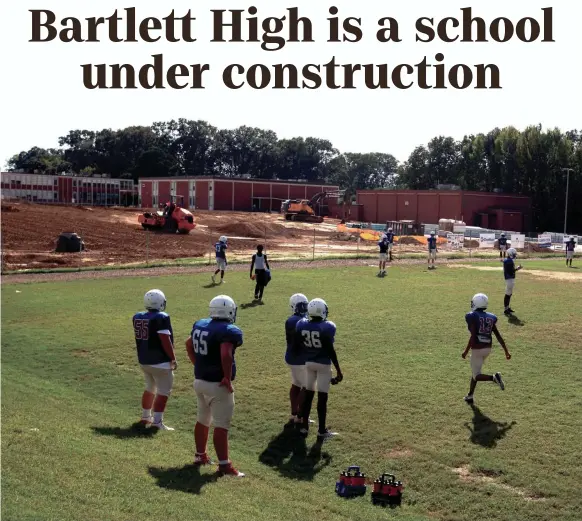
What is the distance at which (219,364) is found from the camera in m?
9.63

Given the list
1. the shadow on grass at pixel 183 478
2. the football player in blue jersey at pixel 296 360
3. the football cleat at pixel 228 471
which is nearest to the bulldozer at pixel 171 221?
the football player in blue jersey at pixel 296 360

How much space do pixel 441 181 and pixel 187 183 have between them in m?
39.4

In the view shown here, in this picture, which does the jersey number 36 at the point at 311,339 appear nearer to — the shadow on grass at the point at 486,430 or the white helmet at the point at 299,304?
the white helmet at the point at 299,304

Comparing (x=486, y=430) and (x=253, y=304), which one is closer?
(x=486, y=430)

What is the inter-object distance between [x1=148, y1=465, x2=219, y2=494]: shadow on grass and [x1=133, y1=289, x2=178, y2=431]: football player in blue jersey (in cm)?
217

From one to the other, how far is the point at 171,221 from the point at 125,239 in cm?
726

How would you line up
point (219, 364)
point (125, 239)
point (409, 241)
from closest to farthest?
point (219, 364)
point (125, 239)
point (409, 241)

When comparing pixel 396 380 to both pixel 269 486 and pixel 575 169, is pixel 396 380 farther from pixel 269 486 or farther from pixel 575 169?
pixel 575 169

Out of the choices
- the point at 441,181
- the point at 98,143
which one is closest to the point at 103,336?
the point at 441,181

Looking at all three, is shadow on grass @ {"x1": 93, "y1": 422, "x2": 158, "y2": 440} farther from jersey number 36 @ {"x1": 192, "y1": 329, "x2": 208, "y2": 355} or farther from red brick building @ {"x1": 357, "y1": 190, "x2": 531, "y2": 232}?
red brick building @ {"x1": 357, "y1": 190, "x2": 531, "y2": 232}

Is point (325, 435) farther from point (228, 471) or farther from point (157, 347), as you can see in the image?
point (157, 347)

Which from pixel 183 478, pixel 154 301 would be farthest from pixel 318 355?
pixel 183 478

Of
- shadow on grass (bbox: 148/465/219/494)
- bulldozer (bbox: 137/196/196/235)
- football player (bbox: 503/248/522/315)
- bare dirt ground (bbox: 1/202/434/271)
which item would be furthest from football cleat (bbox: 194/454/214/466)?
bulldozer (bbox: 137/196/196/235)

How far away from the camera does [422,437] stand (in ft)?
38.3
